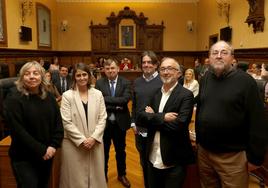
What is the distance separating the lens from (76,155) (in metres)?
3.14

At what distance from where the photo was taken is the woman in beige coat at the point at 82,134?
308 centimetres

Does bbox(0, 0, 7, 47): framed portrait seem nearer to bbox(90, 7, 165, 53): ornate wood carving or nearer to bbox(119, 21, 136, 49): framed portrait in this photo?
bbox(90, 7, 165, 53): ornate wood carving

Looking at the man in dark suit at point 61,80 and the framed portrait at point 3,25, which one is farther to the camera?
the framed portrait at point 3,25

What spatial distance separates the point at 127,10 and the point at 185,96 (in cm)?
1249

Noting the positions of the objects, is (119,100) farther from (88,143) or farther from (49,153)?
(49,153)

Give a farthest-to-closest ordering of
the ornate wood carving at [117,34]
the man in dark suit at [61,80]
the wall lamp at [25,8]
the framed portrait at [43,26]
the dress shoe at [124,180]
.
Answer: the ornate wood carving at [117,34]
the framed portrait at [43,26]
the wall lamp at [25,8]
the man in dark suit at [61,80]
the dress shoe at [124,180]

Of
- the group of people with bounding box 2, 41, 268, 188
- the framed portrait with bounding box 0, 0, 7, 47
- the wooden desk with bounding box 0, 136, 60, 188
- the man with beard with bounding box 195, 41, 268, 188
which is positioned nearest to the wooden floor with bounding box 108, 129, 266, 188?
the wooden desk with bounding box 0, 136, 60, 188

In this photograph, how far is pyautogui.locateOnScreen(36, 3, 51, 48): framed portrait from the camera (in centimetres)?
1169

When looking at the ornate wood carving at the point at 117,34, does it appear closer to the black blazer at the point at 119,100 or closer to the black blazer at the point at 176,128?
the black blazer at the point at 119,100

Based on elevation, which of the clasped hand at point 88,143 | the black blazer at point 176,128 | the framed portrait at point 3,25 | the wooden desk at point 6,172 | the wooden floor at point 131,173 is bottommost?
the wooden floor at point 131,173

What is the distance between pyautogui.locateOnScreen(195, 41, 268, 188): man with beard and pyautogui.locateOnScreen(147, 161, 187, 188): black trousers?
0.28 m

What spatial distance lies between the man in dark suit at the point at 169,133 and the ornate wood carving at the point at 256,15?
620 cm

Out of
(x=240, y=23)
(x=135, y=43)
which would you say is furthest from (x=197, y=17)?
(x=240, y=23)

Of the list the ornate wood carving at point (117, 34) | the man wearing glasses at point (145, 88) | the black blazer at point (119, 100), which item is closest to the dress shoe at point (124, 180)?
the man wearing glasses at point (145, 88)
